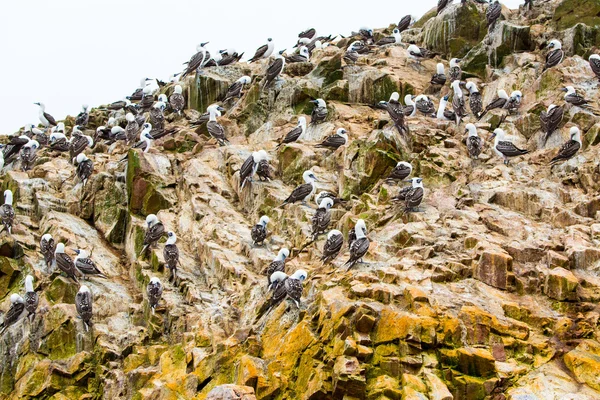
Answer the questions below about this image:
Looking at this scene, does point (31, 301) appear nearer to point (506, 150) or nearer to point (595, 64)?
point (506, 150)

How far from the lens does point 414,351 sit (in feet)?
54.4

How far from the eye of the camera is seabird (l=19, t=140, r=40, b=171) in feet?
108

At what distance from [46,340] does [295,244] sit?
779 cm

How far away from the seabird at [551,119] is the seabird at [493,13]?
29.8 feet

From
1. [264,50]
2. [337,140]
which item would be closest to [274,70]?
[264,50]

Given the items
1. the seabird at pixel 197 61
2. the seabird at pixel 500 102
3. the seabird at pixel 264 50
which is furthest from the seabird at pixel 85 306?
the seabird at pixel 264 50

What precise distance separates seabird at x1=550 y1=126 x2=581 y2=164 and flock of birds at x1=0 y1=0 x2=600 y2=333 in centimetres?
3

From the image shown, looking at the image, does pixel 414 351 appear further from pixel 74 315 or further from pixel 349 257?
pixel 74 315

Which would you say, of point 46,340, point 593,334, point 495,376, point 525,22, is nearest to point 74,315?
point 46,340

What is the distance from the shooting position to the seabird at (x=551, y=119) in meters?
25.6

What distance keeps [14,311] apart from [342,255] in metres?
9.88

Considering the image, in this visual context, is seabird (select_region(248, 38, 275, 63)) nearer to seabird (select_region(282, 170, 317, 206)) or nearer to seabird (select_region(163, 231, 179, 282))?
seabird (select_region(282, 170, 317, 206))

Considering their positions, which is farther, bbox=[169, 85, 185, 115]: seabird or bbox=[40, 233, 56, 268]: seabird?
bbox=[169, 85, 185, 115]: seabird

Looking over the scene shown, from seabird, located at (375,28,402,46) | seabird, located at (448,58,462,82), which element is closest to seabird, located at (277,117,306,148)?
seabird, located at (448,58,462,82)
